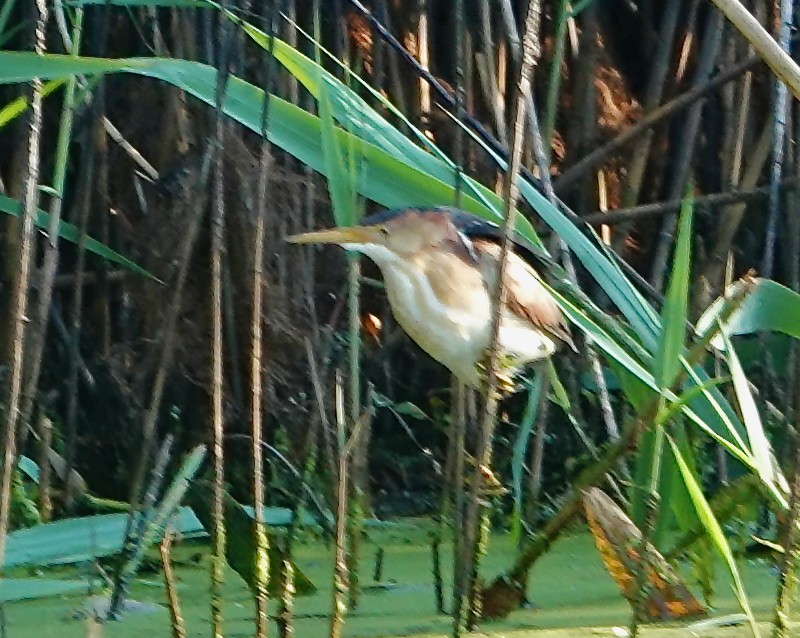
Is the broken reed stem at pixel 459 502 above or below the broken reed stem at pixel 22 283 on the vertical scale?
below

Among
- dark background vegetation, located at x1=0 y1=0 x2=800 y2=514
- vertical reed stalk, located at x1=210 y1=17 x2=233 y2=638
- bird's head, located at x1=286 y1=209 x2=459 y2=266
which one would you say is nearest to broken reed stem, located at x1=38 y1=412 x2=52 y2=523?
dark background vegetation, located at x1=0 y1=0 x2=800 y2=514

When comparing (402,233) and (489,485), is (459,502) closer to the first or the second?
(489,485)

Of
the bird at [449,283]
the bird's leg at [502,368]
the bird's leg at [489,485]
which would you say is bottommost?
the bird's leg at [489,485]

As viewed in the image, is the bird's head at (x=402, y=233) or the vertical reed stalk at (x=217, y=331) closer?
the vertical reed stalk at (x=217, y=331)

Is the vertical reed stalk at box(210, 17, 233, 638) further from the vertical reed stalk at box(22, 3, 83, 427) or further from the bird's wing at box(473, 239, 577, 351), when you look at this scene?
the bird's wing at box(473, 239, 577, 351)

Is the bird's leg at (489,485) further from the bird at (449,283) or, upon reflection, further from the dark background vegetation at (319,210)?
the dark background vegetation at (319,210)

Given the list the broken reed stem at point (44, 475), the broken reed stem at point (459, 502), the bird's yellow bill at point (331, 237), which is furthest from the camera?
the broken reed stem at point (44, 475)

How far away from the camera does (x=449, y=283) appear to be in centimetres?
143

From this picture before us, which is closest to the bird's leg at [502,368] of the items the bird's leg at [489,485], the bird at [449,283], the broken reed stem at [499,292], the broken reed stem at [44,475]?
the bird at [449,283]

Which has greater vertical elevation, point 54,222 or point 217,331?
point 54,222

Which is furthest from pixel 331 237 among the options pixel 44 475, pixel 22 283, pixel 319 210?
pixel 319 210

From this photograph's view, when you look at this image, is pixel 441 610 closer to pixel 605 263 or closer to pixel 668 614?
pixel 668 614

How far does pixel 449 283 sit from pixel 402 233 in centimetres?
8

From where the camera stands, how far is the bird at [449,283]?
139cm
